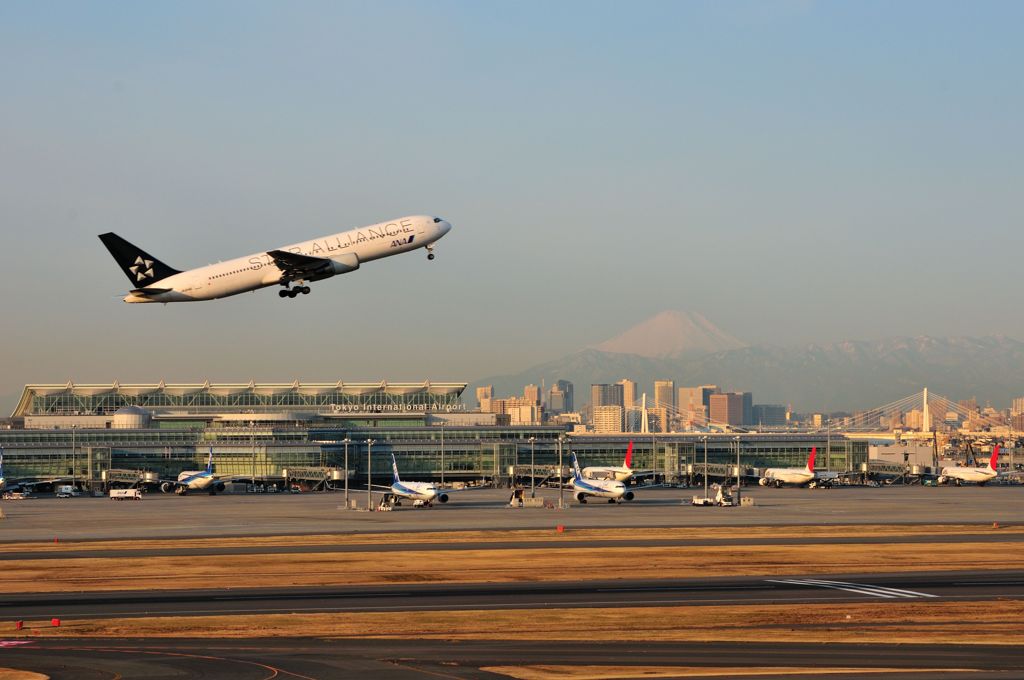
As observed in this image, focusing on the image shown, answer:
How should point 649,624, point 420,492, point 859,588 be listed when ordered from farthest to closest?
point 420,492 → point 859,588 → point 649,624

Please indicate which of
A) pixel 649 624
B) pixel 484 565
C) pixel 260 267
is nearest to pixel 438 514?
pixel 260 267

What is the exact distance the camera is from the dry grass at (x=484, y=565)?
7462 centimetres

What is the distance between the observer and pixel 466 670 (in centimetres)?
4603

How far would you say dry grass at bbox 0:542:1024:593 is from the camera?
2938 inches

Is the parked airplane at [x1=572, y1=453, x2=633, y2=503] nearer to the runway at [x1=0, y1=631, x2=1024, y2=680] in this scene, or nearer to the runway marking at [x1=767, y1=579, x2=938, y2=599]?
the runway marking at [x1=767, y1=579, x2=938, y2=599]

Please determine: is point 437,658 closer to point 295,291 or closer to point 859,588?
point 859,588

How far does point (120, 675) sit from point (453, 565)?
1541 inches

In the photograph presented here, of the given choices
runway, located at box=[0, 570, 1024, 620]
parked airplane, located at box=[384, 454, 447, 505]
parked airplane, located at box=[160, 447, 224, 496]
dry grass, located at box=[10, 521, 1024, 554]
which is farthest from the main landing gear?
parked airplane, located at box=[160, 447, 224, 496]

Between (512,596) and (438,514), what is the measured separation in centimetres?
7177

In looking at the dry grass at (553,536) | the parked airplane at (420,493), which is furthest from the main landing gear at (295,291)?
the parked airplane at (420,493)

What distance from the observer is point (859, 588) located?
227ft

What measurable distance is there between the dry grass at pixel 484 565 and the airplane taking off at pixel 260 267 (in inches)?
959

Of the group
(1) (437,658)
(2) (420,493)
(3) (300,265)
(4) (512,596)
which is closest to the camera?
(1) (437,658)

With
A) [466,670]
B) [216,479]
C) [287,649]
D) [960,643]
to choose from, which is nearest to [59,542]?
[287,649]
